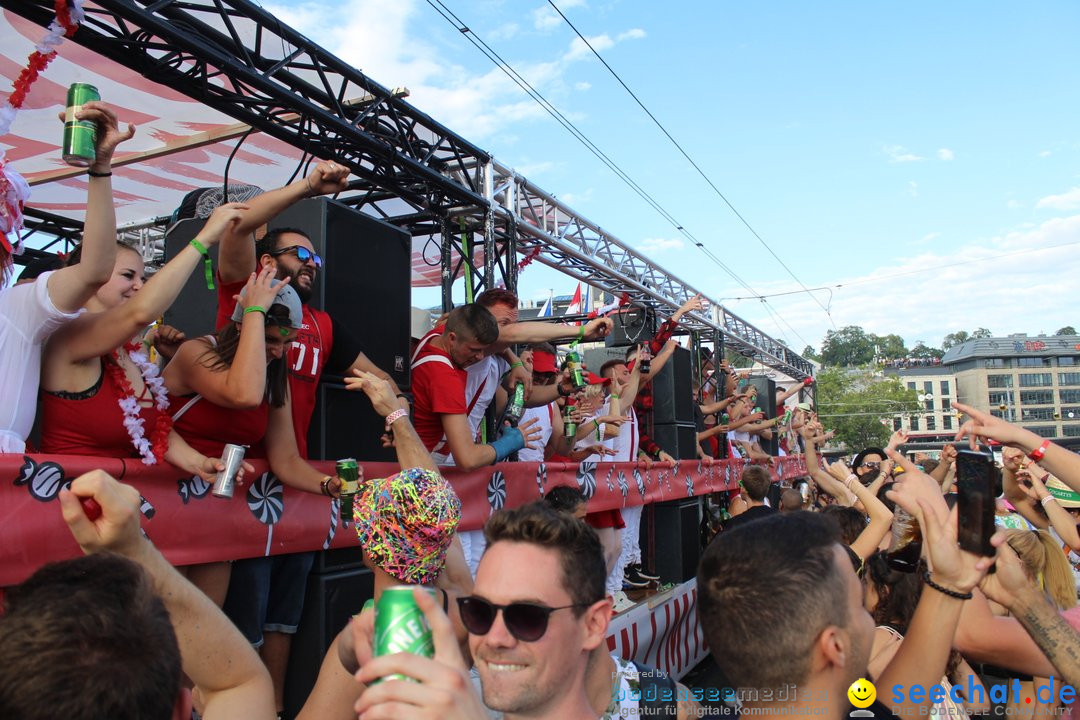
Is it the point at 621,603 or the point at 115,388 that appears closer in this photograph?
the point at 115,388

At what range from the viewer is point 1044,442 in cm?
262

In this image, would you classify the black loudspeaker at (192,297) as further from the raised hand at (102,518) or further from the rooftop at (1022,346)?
the rooftop at (1022,346)

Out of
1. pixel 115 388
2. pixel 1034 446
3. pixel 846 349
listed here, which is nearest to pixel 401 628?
pixel 115 388

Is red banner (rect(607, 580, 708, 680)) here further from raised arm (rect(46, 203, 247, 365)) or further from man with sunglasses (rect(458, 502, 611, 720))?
raised arm (rect(46, 203, 247, 365))

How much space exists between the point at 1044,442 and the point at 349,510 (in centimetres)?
240

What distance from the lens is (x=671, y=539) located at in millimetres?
7516

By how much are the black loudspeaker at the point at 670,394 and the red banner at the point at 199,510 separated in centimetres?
376

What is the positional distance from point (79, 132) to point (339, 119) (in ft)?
9.99

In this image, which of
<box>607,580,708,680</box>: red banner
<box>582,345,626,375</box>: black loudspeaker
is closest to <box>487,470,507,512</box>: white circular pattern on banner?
<box>607,580,708,680</box>: red banner

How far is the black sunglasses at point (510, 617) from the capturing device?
5.14 ft

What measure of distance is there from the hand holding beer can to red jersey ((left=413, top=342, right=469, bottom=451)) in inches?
51.4

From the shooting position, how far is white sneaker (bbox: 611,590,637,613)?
5.03 meters

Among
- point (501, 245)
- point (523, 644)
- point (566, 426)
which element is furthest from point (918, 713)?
point (501, 245)

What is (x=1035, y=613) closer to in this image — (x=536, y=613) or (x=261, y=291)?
(x=536, y=613)
